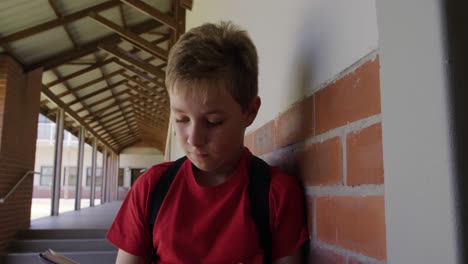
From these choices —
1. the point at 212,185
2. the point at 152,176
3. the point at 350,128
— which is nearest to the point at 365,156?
the point at 350,128

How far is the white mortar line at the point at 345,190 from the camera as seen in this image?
0.59m

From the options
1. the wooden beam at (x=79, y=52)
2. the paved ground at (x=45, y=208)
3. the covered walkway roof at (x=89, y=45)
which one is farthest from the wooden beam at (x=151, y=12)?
the paved ground at (x=45, y=208)

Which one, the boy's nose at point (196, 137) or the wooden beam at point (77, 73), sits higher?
the wooden beam at point (77, 73)

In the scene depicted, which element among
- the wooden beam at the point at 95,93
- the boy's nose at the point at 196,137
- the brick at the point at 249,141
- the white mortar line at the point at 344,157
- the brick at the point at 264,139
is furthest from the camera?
the wooden beam at the point at 95,93

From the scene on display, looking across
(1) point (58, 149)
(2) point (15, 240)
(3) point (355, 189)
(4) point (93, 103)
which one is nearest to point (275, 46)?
(3) point (355, 189)

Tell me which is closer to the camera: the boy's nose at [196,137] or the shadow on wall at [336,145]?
the shadow on wall at [336,145]

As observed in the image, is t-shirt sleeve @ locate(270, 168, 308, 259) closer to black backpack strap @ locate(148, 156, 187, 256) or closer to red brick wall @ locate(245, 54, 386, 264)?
red brick wall @ locate(245, 54, 386, 264)

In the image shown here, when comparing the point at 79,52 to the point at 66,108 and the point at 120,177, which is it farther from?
the point at 120,177

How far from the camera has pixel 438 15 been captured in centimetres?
41

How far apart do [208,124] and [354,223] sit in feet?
1.11

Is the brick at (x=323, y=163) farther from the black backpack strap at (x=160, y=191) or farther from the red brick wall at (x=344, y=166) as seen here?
the black backpack strap at (x=160, y=191)

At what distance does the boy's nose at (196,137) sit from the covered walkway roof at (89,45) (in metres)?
3.69

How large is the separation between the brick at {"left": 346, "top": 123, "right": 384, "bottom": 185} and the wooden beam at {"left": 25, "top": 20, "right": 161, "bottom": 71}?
6.57 metres

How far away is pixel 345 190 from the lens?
69cm
